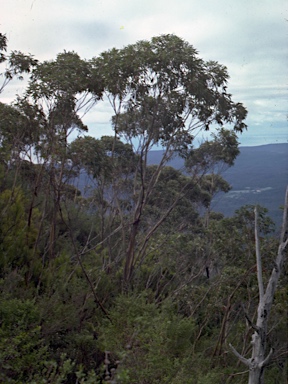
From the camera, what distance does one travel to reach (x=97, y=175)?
612 inches

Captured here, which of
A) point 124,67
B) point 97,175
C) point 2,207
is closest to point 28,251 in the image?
point 2,207

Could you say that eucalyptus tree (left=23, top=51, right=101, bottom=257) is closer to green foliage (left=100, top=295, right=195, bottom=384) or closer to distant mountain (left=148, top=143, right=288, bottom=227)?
green foliage (left=100, top=295, right=195, bottom=384)

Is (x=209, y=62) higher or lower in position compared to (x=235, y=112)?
higher

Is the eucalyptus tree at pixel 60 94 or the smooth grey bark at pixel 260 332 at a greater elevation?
the eucalyptus tree at pixel 60 94

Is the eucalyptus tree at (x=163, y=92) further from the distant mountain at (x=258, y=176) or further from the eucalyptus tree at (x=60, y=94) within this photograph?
the distant mountain at (x=258, y=176)

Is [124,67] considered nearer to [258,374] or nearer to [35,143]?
[35,143]

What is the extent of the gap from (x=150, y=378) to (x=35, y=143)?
29.2ft

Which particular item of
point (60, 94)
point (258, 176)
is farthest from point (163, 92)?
point (258, 176)

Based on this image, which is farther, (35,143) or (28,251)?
(35,143)

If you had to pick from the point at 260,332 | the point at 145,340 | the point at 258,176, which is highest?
the point at 258,176

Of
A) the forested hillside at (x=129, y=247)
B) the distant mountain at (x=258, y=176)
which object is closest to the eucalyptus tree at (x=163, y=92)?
the forested hillside at (x=129, y=247)

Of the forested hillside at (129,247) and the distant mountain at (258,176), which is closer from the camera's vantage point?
the forested hillside at (129,247)

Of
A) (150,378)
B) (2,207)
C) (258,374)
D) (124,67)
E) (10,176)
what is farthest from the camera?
(10,176)

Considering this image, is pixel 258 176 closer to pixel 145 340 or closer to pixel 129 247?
pixel 129 247
